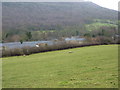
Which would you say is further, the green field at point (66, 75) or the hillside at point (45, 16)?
the hillside at point (45, 16)

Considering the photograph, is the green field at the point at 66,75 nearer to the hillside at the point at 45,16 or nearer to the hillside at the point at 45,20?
the hillside at the point at 45,20

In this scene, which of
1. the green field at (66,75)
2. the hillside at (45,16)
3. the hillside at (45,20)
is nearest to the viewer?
the green field at (66,75)

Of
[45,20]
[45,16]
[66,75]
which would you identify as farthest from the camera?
[45,16]

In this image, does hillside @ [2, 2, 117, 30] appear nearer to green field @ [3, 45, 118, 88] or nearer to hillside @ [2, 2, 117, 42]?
hillside @ [2, 2, 117, 42]

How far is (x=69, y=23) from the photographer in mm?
108562

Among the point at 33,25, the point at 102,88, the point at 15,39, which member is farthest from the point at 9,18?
the point at 102,88

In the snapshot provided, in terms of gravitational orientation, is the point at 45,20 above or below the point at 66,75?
above

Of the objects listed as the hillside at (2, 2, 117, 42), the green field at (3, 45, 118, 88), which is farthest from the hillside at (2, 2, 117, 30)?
the green field at (3, 45, 118, 88)

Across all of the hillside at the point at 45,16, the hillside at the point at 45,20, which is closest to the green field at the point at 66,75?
the hillside at the point at 45,20

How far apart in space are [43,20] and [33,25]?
13470 mm

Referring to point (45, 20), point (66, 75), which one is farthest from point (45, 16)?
point (66, 75)

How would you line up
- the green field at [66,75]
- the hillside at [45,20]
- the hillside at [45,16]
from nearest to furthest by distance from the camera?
the green field at [66,75] < the hillside at [45,20] < the hillside at [45,16]

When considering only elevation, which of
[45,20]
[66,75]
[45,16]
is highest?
[45,16]

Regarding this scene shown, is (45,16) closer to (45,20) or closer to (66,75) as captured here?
(45,20)
